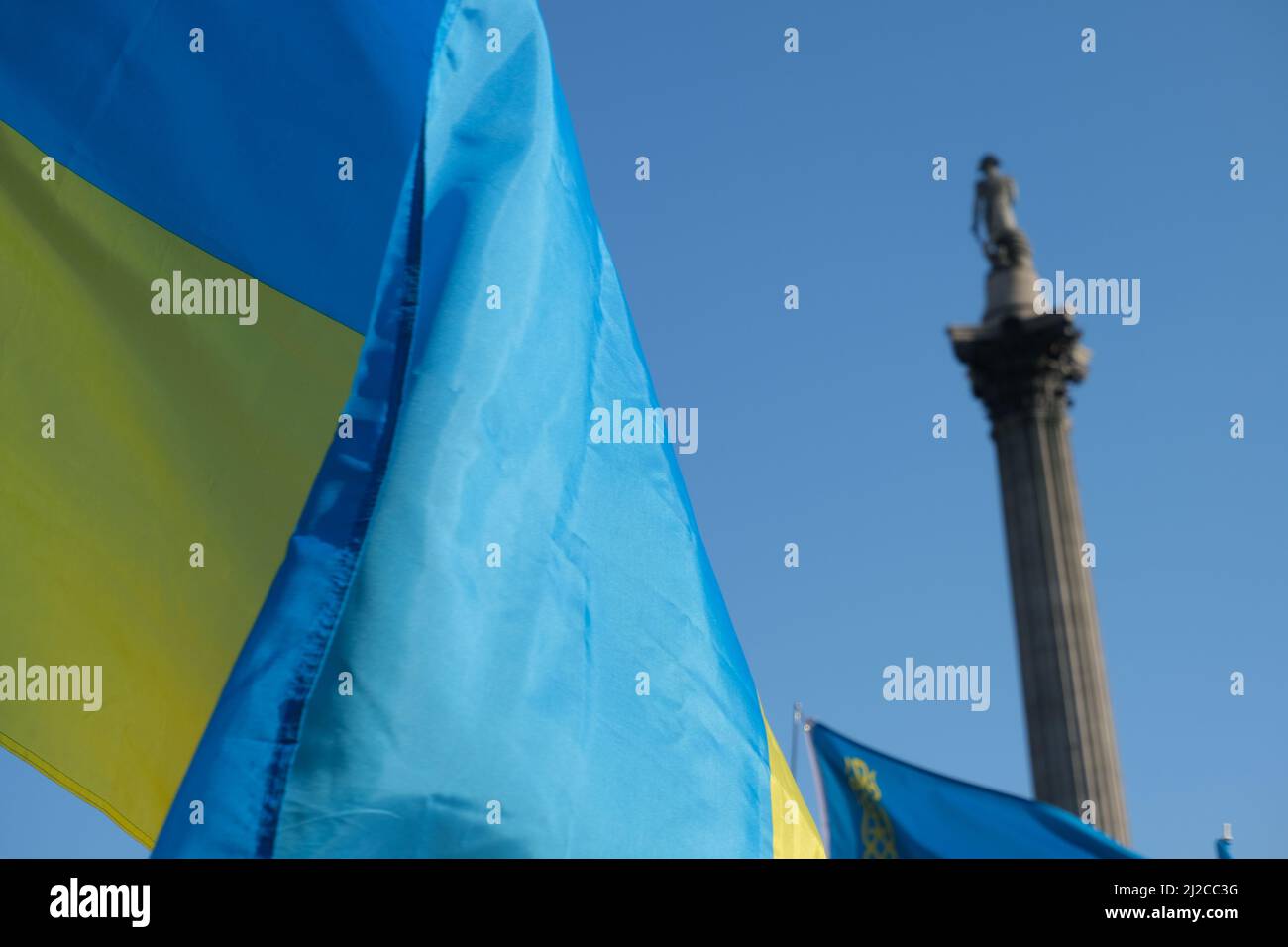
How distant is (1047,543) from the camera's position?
25.1 meters

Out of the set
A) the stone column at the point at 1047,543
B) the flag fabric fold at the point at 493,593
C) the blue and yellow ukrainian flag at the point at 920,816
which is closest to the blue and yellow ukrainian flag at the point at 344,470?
the flag fabric fold at the point at 493,593

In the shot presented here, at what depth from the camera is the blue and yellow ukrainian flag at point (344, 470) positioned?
3.94m

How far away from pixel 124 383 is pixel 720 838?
2590 mm

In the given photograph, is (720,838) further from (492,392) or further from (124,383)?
(124,383)

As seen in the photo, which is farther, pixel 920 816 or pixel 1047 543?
pixel 1047 543

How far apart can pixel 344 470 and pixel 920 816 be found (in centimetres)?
587

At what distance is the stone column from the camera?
2347 centimetres
